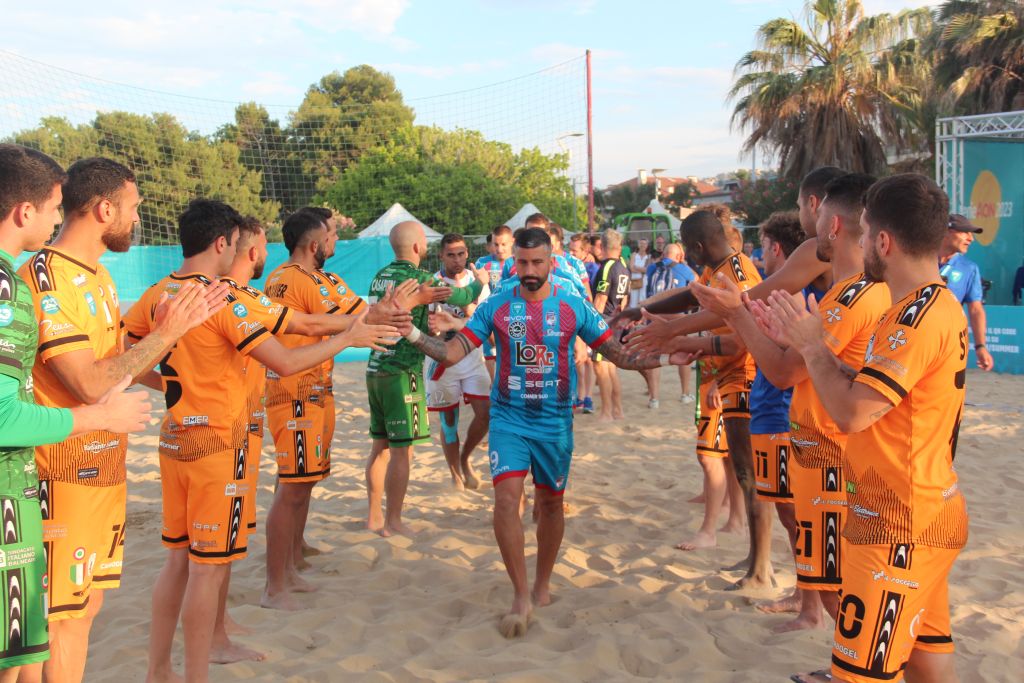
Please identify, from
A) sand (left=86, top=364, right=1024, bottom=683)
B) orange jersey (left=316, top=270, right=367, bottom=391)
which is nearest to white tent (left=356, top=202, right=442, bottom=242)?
sand (left=86, top=364, right=1024, bottom=683)

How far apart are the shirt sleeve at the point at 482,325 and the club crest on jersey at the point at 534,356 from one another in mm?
239

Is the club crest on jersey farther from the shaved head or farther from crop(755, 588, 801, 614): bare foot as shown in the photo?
crop(755, 588, 801, 614): bare foot

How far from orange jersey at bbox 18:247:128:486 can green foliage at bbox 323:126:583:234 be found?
26088 mm

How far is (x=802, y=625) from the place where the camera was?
4.32 metres

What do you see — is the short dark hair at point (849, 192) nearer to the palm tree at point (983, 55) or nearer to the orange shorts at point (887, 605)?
the orange shorts at point (887, 605)

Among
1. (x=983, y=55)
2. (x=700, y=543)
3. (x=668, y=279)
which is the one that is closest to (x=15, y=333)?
(x=700, y=543)

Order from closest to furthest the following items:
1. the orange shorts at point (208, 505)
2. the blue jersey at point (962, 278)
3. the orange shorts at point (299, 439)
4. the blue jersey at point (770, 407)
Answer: the orange shorts at point (208, 505)
the blue jersey at point (770, 407)
the orange shorts at point (299, 439)
the blue jersey at point (962, 278)

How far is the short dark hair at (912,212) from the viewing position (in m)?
2.59

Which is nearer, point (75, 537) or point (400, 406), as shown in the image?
point (75, 537)

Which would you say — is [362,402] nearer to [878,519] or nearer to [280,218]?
[878,519]

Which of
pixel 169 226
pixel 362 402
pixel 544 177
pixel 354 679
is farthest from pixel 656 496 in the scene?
pixel 544 177

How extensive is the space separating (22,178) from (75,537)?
1317mm

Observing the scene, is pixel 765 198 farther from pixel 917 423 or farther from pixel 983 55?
pixel 917 423

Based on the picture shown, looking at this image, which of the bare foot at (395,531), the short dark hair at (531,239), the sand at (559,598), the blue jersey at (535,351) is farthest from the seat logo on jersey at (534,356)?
the bare foot at (395,531)
